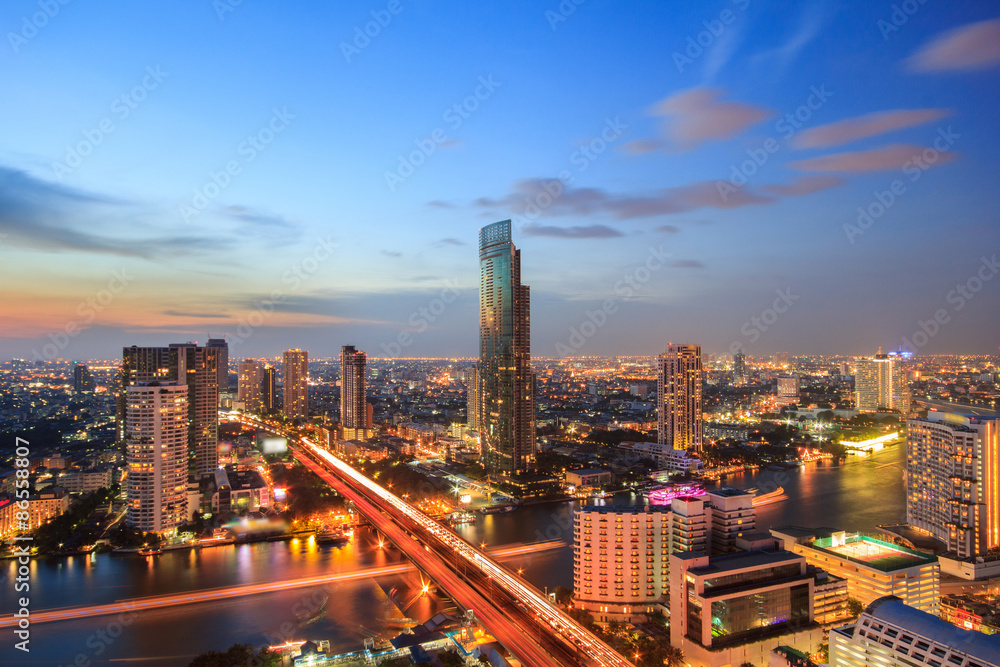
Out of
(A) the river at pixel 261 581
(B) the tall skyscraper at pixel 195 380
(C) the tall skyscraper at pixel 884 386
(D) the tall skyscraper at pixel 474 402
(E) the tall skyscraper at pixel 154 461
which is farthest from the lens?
(C) the tall skyscraper at pixel 884 386

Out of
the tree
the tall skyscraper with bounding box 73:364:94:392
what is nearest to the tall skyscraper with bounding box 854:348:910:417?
the tree

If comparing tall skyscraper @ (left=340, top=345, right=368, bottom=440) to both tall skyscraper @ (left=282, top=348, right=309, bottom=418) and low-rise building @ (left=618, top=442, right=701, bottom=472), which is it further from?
low-rise building @ (left=618, top=442, right=701, bottom=472)

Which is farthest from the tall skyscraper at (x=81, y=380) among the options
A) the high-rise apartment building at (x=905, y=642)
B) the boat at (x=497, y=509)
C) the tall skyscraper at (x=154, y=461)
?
the high-rise apartment building at (x=905, y=642)

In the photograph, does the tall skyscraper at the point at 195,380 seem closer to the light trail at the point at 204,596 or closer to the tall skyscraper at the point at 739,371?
the light trail at the point at 204,596

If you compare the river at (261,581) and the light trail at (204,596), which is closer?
the river at (261,581)

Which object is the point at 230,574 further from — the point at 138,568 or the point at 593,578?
the point at 593,578

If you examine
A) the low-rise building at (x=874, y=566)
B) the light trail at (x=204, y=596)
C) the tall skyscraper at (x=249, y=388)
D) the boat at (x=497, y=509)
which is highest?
the tall skyscraper at (x=249, y=388)
